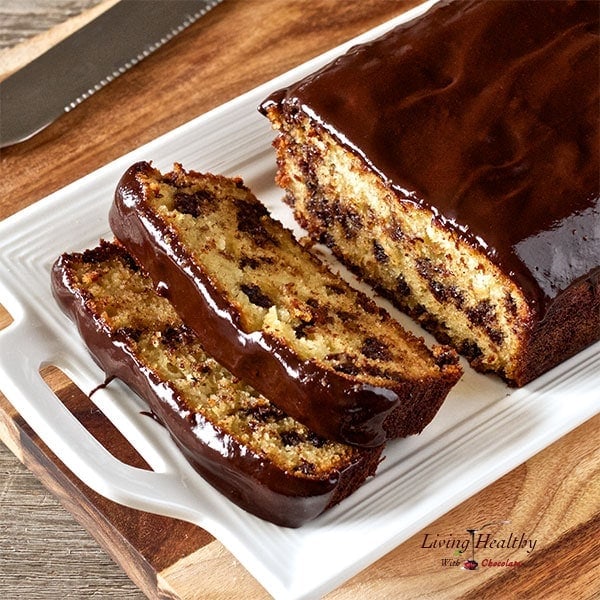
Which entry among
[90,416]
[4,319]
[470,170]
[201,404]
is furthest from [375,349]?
[4,319]

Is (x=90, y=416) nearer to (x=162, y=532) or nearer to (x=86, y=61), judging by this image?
(x=162, y=532)

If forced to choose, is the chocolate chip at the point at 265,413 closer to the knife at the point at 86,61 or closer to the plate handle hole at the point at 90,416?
the plate handle hole at the point at 90,416

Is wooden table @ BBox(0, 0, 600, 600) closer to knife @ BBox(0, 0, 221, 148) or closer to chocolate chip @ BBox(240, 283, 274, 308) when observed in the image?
knife @ BBox(0, 0, 221, 148)

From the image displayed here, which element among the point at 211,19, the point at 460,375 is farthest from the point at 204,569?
the point at 211,19

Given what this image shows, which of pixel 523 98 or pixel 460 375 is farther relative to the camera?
pixel 523 98

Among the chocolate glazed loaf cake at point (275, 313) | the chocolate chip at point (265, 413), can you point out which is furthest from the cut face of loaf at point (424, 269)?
the chocolate chip at point (265, 413)

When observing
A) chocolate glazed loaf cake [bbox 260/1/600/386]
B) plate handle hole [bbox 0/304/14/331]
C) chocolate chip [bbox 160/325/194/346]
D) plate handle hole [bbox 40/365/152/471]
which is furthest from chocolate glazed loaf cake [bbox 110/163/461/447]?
plate handle hole [bbox 0/304/14/331]

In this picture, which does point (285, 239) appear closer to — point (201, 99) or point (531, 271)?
point (531, 271)
